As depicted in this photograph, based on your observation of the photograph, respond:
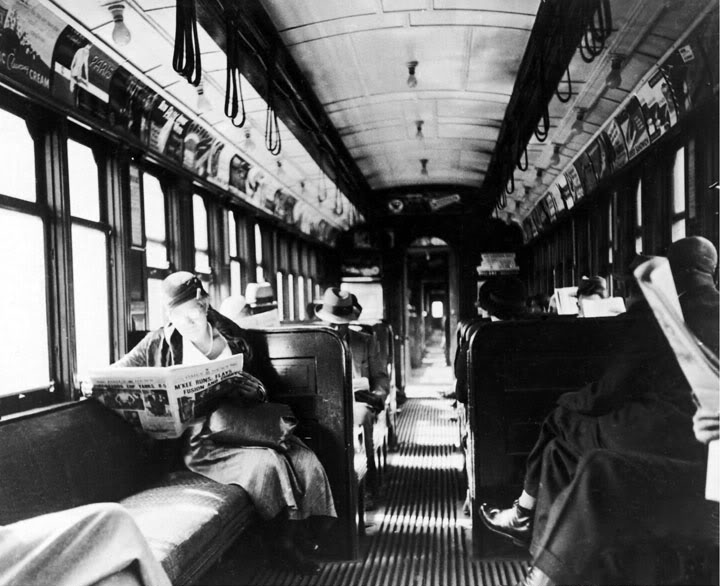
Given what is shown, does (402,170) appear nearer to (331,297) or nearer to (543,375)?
(331,297)

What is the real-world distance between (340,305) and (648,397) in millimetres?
3291

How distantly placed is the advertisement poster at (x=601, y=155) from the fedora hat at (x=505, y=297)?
263 centimetres

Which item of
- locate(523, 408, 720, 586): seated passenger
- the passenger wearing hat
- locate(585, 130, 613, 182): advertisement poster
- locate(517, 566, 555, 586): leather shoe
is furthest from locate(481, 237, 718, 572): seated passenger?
locate(585, 130, 613, 182): advertisement poster

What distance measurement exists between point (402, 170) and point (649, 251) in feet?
15.1

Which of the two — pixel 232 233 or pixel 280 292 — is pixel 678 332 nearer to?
pixel 232 233

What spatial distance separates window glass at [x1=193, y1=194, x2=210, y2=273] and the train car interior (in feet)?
0.13

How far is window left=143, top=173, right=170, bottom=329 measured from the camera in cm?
486

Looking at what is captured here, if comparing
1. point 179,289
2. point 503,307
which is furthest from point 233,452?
point 503,307

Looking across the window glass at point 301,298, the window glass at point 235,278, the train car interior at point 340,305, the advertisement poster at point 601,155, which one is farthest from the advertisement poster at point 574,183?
the window glass at point 301,298

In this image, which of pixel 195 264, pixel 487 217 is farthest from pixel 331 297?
pixel 487 217

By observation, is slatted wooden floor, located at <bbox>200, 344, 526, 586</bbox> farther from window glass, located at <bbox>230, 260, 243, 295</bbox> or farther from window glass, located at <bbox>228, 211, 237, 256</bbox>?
window glass, located at <bbox>228, 211, 237, 256</bbox>

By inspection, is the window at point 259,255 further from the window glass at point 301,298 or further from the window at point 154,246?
the window at point 154,246

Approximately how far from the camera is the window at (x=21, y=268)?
3.19 meters

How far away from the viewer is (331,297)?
17.4 ft
